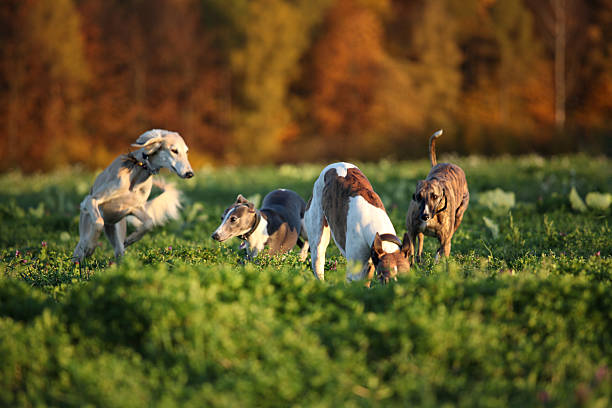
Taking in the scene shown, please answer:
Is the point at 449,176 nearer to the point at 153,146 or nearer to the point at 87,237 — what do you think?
the point at 153,146

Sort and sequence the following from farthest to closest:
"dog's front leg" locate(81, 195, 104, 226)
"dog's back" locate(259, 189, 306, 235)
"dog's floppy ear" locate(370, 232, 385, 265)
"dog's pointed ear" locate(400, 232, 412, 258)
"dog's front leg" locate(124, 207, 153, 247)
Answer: "dog's back" locate(259, 189, 306, 235)
"dog's front leg" locate(124, 207, 153, 247)
"dog's front leg" locate(81, 195, 104, 226)
"dog's pointed ear" locate(400, 232, 412, 258)
"dog's floppy ear" locate(370, 232, 385, 265)

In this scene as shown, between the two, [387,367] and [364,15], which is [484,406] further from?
[364,15]

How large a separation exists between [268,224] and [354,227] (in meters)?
2.66

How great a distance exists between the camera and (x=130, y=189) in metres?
7.01

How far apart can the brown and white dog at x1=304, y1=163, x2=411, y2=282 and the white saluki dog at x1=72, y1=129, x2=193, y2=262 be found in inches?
71.0

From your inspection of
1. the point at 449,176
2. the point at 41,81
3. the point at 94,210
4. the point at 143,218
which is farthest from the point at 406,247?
the point at 41,81

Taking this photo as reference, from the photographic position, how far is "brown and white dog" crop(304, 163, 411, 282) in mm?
4750

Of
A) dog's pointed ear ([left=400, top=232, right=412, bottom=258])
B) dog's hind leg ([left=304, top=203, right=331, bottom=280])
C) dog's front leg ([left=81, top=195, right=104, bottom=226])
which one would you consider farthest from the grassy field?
dog's front leg ([left=81, top=195, right=104, bottom=226])

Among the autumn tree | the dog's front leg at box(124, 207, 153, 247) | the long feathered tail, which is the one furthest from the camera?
the autumn tree

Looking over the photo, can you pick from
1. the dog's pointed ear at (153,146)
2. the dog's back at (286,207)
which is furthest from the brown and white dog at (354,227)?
the dog's pointed ear at (153,146)

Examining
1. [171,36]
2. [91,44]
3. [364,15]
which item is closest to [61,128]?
[91,44]

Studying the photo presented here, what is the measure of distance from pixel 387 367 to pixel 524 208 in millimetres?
7401

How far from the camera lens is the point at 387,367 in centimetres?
343

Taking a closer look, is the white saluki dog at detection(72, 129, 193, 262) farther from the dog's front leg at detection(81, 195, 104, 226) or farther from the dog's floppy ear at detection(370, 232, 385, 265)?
the dog's floppy ear at detection(370, 232, 385, 265)
